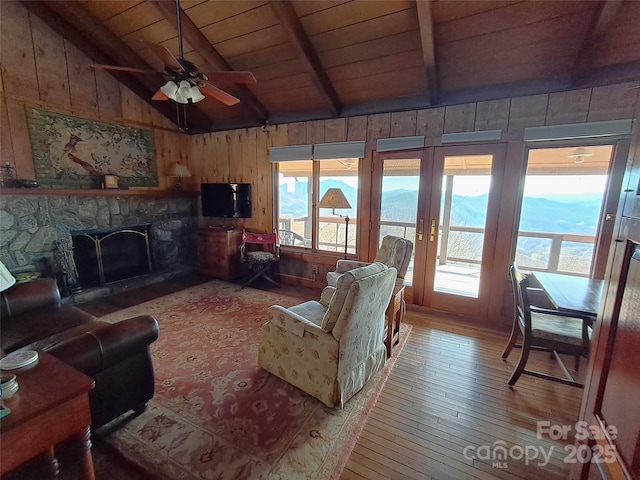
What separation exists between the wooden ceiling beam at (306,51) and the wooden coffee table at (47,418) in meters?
3.13

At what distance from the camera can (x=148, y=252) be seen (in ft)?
15.2

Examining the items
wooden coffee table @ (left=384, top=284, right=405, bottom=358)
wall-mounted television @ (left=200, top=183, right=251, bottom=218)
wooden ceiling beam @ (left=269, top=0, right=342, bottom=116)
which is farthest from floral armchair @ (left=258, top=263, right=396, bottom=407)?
wall-mounted television @ (left=200, top=183, right=251, bottom=218)

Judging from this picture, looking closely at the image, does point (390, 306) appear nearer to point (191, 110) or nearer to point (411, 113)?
point (411, 113)

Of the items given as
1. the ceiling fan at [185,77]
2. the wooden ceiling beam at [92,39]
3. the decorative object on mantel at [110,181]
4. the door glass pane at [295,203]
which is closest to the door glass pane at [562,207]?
the door glass pane at [295,203]

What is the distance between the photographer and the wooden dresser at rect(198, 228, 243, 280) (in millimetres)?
4668

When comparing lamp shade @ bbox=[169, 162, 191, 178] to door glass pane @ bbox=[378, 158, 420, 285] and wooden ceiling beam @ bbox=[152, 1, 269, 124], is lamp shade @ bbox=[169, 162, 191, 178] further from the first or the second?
door glass pane @ bbox=[378, 158, 420, 285]

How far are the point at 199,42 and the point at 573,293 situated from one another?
4404 millimetres

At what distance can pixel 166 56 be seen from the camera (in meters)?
2.00

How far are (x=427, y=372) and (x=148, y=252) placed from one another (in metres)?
4.49

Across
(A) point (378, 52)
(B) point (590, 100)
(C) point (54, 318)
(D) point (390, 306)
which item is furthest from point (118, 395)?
(B) point (590, 100)

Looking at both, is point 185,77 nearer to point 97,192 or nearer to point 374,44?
point 374,44

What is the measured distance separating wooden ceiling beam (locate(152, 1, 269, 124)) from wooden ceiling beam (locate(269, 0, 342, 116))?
1095 millimetres

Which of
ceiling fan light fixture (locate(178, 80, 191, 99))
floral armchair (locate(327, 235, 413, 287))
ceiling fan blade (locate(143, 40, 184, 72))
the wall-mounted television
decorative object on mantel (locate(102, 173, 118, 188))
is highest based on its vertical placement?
ceiling fan blade (locate(143, 40, 184, 72))

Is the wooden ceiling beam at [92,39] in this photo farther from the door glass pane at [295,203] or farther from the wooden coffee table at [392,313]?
the wooden coffee table at [392,313]
